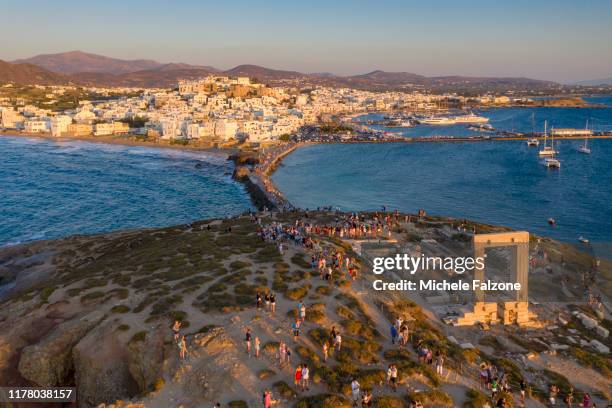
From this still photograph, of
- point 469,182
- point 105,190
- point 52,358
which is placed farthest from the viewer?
point 469,182

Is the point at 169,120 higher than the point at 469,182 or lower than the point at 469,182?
higher

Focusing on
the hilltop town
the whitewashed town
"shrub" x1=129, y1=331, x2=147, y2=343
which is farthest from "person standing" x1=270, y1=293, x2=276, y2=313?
the whitewashed town

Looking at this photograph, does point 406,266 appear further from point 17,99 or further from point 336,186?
point 17,99

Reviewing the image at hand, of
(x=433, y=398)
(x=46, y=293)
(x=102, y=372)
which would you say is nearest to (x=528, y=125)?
(x=433, y=398)

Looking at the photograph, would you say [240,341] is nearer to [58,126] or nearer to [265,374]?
[265,374]

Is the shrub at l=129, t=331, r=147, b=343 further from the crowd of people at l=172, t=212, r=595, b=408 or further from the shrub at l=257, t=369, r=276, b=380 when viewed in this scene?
the shrub at l=257, t=369, r=276, b=380

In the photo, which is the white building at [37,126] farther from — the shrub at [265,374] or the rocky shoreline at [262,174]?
the shrub at [265,374]

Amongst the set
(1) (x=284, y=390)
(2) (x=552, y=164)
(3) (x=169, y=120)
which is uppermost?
(3) (x=169, y=120)

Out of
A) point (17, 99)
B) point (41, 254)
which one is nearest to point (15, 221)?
point (41, 254)
